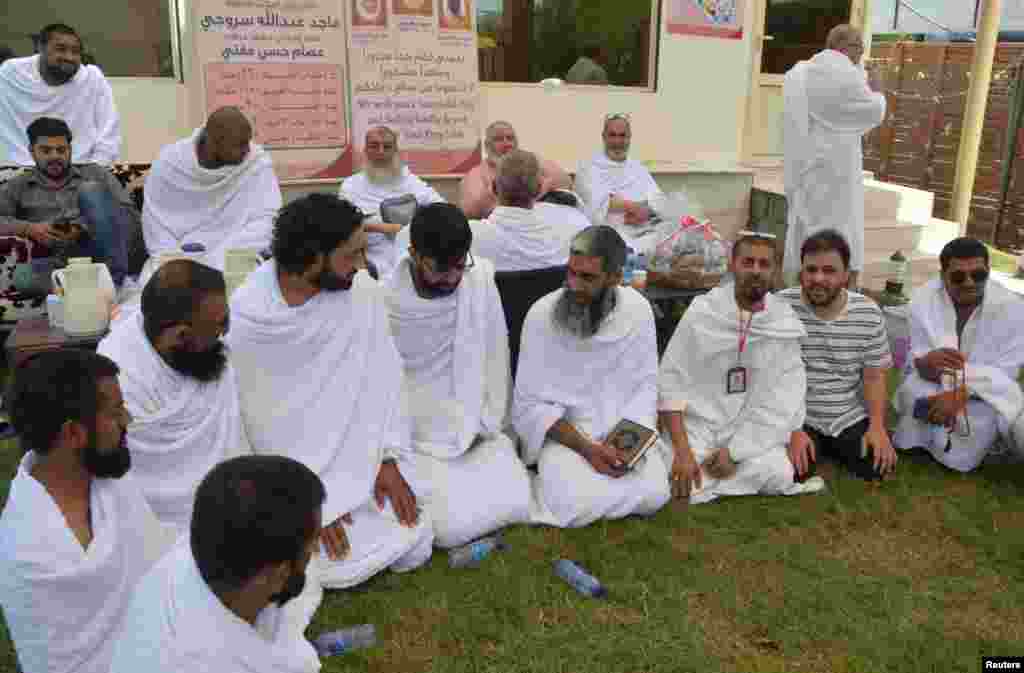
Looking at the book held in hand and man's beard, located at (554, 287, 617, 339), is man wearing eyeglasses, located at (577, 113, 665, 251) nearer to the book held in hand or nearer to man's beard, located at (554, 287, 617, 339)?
man's beard, located at (554, 287, 617, 339)

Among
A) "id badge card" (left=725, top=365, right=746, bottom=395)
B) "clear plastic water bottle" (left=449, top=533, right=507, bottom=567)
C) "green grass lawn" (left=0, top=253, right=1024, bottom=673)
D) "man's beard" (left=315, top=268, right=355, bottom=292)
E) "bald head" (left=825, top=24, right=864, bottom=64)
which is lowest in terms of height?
"green grass lawn" (left=0, top=253, right=1024, bottom=673)

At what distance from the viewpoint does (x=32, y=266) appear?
483 cm

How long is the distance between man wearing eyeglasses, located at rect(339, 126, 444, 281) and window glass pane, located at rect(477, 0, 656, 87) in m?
2.51

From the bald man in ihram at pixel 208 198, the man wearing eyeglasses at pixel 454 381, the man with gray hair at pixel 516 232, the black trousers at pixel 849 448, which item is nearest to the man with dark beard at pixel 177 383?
the man wearing eyeglasses at pixel 454 381

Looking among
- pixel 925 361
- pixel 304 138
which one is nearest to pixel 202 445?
pixel 925 361

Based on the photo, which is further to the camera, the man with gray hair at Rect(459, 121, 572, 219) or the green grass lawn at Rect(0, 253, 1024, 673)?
the man with gray hair at Rect(459, 121, 572, 219)

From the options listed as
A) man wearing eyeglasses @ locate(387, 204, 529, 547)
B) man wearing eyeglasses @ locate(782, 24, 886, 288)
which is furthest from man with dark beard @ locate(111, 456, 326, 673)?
man wearing eyeglasses @ locate(782, 24, 886, 288)

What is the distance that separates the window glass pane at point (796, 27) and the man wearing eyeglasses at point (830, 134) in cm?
227

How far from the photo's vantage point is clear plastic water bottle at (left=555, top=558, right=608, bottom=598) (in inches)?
124

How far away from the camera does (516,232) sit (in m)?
4.49

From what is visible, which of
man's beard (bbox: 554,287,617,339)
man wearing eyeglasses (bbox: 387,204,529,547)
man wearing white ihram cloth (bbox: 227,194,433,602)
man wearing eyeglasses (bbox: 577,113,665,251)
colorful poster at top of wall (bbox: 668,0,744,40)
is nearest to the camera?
man wearing white ihram cloth (bbox: 227,194,433,602)

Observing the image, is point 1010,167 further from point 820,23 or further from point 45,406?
point 45,406

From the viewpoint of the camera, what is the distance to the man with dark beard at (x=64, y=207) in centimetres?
486

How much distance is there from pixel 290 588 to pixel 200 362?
4.00ft
